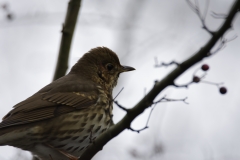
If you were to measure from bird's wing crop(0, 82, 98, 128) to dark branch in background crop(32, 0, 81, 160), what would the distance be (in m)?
0.47

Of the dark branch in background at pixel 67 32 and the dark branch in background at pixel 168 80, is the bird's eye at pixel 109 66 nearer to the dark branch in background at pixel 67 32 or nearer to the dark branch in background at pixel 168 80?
the dark branch in background at pixel 67 32

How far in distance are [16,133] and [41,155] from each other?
1.94 feet

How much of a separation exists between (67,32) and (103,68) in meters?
0.89

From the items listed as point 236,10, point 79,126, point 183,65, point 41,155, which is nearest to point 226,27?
point 236,10

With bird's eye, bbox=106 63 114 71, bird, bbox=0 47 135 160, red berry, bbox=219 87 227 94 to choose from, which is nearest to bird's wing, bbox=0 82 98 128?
bird, bbox=0 47 135 160

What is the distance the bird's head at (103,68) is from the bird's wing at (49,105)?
55 cm

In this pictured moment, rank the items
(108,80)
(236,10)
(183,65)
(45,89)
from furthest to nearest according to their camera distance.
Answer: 1. (108,80)
2. (45,89)
3. (183,65)
4. (236,10)

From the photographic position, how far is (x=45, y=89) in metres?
6.09

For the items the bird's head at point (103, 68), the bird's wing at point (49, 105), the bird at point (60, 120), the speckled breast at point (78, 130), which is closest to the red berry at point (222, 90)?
the bird at point (60, 120)

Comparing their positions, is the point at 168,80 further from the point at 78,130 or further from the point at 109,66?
the point at 109,66

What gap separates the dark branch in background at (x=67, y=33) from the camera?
6328 mm

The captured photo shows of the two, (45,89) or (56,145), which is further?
(45,89)

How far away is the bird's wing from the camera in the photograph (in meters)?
5.43

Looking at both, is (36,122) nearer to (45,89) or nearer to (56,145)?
(56,145)
